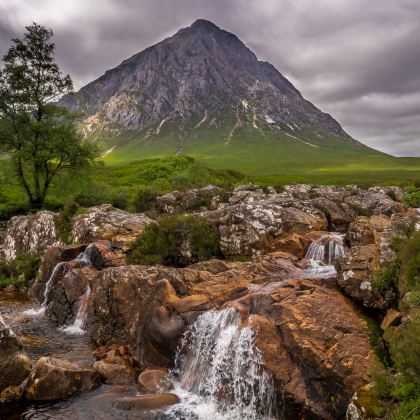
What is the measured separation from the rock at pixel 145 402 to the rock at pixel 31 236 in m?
25.3

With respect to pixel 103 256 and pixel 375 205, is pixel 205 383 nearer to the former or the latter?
pixel 103 256

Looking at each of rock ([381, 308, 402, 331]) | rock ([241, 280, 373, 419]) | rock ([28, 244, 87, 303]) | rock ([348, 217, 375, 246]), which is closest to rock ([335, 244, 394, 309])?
rock ([241, 280, 373, 419])

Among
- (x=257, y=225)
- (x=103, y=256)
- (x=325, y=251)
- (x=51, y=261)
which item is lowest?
(x=51, y=261)

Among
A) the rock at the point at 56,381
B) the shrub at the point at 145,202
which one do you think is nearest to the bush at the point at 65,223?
the shrub at the point at 145,202

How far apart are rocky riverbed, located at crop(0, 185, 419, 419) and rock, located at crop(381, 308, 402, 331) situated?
90mm

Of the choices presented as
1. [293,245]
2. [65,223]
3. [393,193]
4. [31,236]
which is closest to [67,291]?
[65,223]

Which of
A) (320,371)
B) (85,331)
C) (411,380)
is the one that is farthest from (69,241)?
(411,380)

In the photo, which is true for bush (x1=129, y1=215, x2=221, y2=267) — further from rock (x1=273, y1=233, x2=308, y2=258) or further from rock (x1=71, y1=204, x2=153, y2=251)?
rock (x1=273, y1=233, x2=308, y2=258)

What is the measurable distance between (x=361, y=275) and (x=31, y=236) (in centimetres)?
3341

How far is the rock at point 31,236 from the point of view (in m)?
39.1

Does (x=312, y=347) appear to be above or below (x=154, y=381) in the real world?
above

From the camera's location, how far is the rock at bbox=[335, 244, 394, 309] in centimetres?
1753

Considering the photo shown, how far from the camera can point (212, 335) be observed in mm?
18109

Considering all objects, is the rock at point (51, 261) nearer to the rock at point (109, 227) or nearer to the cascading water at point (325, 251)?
the rock at point (109, 227)
